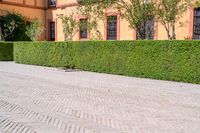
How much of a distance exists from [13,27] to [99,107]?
81.7 feet

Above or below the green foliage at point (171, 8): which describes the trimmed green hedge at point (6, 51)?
below

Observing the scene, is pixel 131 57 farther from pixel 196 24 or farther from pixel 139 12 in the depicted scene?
pixel 196 24

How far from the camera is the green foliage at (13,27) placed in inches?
1236

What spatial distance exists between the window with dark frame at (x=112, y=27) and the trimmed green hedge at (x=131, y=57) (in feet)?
23.8

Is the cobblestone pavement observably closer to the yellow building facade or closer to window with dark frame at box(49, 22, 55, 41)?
the yellow building facade

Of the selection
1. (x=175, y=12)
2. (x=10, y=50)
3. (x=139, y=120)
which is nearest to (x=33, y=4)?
(x=10, y=50)

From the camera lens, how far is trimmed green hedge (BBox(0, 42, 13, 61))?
27.0m

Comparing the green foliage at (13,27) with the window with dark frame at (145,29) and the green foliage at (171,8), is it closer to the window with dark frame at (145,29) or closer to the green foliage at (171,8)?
the window with dark frame at (145,29)

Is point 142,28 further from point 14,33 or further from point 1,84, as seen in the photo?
point 14,33

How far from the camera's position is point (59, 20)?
33125 mm

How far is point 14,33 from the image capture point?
32656mm

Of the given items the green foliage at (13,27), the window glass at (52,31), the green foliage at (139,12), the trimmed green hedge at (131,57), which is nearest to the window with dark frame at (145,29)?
the green foliage at (139,12)

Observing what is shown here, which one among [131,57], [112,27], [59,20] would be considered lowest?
[131,57]

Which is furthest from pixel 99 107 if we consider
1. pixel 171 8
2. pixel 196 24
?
pixel 196 24
